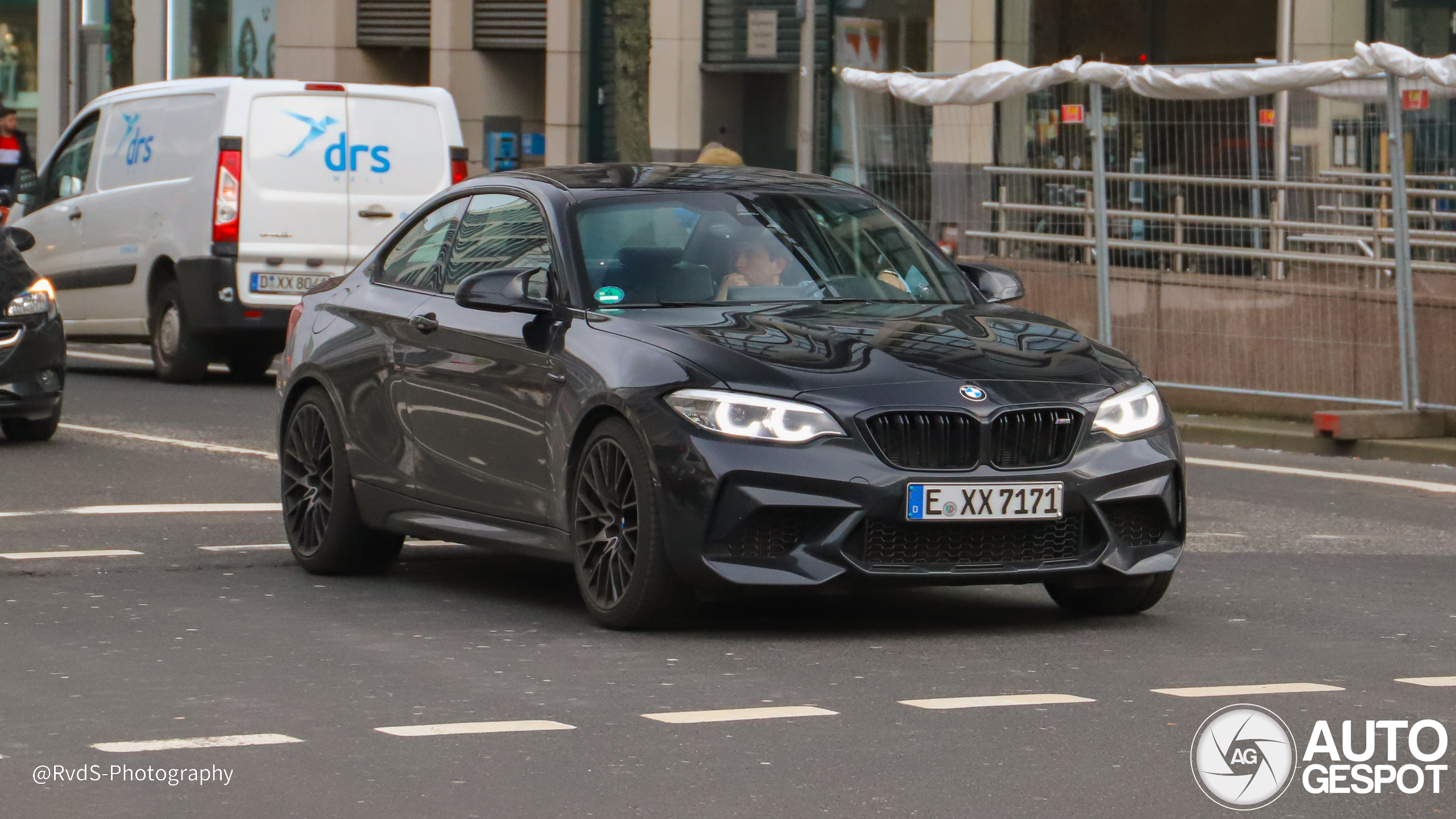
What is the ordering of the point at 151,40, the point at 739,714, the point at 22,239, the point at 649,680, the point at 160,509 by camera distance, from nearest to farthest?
the point at 739,714
the point at 649,680
the point at 160,509
the point at 22,239
the point at 151,40

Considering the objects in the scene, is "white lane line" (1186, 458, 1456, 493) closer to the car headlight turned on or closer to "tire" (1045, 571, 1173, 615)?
"tire" (1045, 571, 1173, 615)

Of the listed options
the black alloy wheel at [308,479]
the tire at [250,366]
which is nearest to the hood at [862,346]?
the black alloy wheel at [308,479]

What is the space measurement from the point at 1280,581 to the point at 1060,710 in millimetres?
2957

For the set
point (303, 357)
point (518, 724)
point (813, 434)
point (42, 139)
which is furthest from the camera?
point (42, 139)

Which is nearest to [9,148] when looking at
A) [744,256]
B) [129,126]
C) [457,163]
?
[129,126]

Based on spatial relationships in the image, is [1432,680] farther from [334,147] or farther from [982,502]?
[334,147]

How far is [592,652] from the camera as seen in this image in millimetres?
7363

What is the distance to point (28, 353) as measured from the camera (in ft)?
46.5

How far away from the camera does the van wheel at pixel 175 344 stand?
60.6ft

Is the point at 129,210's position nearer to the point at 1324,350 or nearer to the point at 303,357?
the point at 1324,350

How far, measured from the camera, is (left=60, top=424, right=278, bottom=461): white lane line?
45.2ft

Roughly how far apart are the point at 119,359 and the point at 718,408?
614 inches

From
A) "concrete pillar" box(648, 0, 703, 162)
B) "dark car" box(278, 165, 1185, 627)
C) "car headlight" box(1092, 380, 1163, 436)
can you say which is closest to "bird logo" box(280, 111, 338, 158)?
"dark car" box(278, 165, 1185, 627)

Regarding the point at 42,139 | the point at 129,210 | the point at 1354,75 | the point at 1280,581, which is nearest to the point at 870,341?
the point at 1280,581
